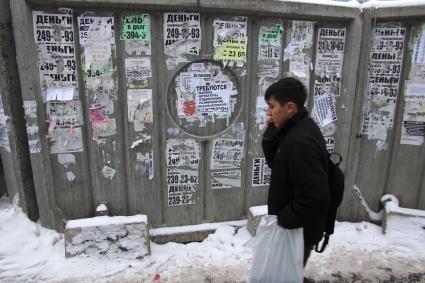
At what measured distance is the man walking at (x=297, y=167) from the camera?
197 centimetres

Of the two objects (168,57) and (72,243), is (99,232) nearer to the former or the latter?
(72,243)

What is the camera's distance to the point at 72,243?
3252 mm

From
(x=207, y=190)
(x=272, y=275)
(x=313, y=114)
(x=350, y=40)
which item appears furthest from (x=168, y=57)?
(x=272, y=275)

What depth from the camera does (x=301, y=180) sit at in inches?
77.9

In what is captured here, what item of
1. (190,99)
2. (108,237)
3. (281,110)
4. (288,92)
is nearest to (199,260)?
(108,237)

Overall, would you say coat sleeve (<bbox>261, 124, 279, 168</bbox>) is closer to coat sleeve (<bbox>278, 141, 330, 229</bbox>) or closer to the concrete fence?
coat sleeve (<bbox>278, 141, 330, 229</bbox>)

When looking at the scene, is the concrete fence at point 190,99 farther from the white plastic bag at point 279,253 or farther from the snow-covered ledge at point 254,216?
the white plastic bag at point 279,253

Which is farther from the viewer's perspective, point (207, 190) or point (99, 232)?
point (207, 190)

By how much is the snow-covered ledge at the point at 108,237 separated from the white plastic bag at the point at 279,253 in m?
1.52

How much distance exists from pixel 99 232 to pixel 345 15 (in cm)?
325

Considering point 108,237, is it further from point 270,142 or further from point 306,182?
point 306,182

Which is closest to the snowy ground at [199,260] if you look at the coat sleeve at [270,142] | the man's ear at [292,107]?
the coat sleeve at [270,142]

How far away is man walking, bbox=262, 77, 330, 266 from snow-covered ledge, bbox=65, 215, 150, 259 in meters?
1.64

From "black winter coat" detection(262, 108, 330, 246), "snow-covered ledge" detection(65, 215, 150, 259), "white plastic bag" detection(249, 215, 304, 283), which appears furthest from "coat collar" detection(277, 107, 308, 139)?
"snow-covered ledge" detection(65, 215, 150, 259)
